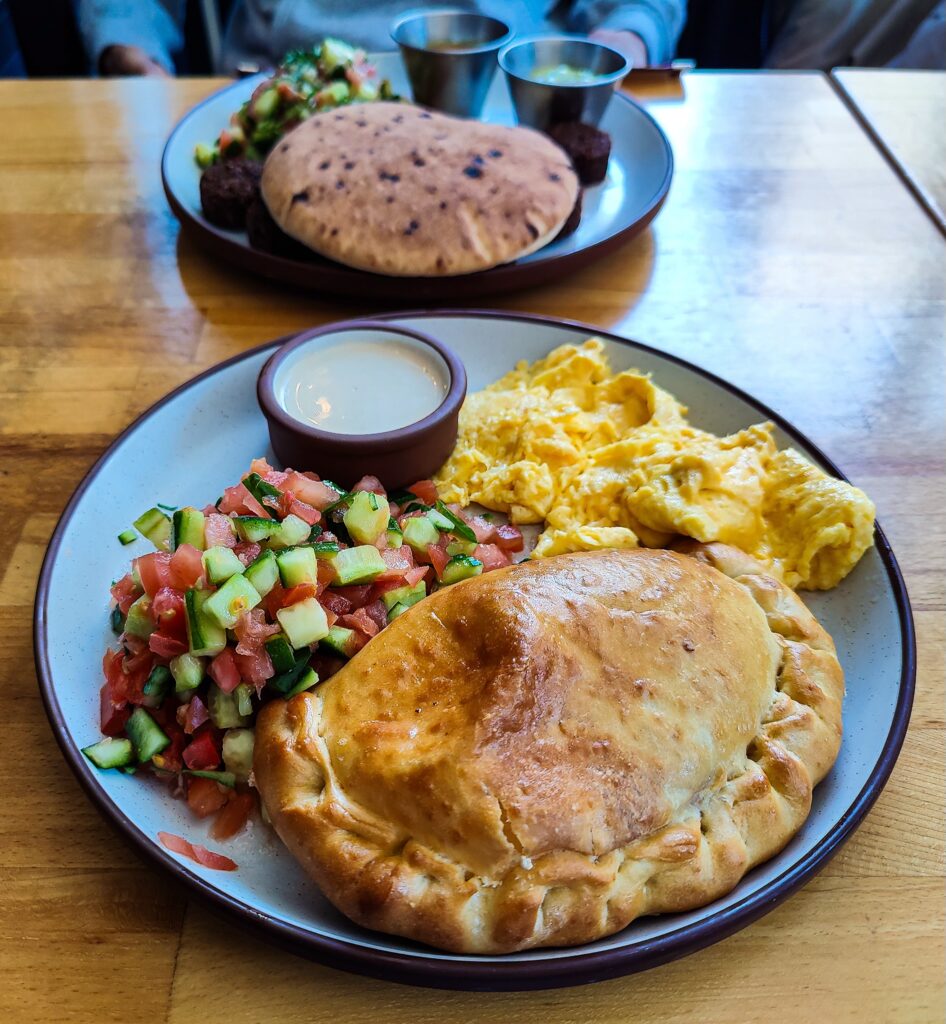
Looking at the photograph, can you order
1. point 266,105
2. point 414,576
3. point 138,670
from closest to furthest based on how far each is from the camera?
1. point 138,670
2. point 414,576
3. point 266,105

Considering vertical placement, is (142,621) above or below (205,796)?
above

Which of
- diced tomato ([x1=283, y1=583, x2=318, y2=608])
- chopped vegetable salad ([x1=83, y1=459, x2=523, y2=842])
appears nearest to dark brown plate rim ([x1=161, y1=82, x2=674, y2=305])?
chopped vegetable salad ([x1=83, y1=459, x2=523, y2=842])

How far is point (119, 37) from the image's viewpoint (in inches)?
214

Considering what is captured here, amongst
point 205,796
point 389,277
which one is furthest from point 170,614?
point 389,277

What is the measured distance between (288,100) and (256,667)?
312 centimetres

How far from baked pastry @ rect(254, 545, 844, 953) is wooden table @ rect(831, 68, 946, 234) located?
10.3 ft

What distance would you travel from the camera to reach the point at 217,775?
183 cm

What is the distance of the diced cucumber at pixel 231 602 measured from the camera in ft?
5.93

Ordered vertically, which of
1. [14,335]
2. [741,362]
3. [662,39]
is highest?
[662,39]

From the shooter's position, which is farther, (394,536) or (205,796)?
(394,536)

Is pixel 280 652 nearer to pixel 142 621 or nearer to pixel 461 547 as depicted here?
pixel 142 621

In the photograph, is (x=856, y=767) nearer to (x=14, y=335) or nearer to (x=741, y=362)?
(x=741, y=362)

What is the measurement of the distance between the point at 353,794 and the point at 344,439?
107cm

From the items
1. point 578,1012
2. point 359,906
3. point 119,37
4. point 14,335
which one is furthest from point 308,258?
point 119,37
